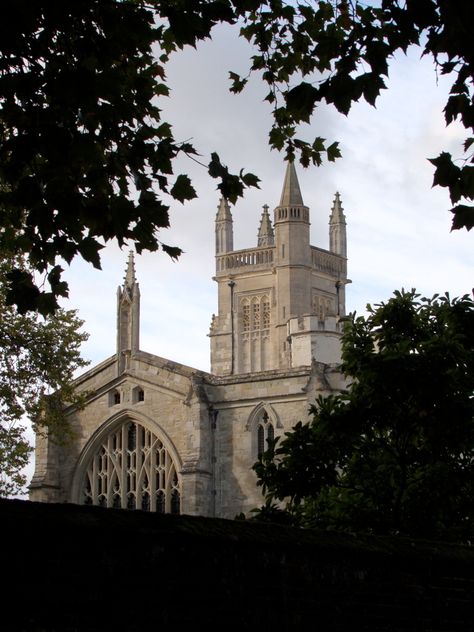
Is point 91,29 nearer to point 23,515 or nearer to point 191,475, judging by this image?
point 23,515

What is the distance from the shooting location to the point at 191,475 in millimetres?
49094

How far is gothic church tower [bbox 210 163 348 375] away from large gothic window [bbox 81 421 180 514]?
3915 centimetres

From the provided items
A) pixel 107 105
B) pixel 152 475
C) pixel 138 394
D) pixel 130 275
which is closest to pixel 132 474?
pixel 152 475

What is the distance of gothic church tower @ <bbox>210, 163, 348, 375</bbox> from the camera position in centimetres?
9481

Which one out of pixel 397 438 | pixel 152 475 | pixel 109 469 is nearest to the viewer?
pixel 397 438

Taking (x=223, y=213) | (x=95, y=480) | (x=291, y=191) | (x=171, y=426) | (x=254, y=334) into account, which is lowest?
(x=95, y=480)

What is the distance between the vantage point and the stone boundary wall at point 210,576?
21.8 ft

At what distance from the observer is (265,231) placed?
355 ft

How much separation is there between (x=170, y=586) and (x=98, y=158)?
359 cm

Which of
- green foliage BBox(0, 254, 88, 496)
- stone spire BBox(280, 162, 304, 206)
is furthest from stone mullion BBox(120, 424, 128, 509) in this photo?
stone spire BBox(280, 162, 304, 206)

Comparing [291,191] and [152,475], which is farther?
[291,191]

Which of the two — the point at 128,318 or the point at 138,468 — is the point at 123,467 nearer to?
the point at 138,468

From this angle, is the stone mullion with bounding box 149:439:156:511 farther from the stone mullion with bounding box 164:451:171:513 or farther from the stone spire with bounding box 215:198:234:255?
the stone spire with bounding box 215:198:234:255

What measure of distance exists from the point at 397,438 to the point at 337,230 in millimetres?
86894
